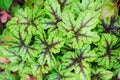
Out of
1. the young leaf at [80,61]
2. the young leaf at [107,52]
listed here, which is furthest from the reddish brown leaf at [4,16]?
the young leaf at [107,52]

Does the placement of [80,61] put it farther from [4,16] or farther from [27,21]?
[4,16]

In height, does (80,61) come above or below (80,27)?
below

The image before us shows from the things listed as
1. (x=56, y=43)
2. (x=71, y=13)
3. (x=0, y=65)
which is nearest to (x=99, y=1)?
(x=71, y=13)

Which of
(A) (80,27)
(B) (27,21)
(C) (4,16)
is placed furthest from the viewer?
(C) (4,16)

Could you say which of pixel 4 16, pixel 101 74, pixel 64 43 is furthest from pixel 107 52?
pixel 4 16

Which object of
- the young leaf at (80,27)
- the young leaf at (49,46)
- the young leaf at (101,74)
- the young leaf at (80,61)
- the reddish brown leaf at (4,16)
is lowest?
the young leaf at (101,74)

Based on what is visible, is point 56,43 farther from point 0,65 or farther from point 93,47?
point 0,65

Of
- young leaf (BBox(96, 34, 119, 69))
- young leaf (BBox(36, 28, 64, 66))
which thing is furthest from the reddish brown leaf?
young leaf (BBox(96, 34, 119, 69))

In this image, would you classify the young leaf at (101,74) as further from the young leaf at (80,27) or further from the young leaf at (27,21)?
the young leaf at (27,21)
